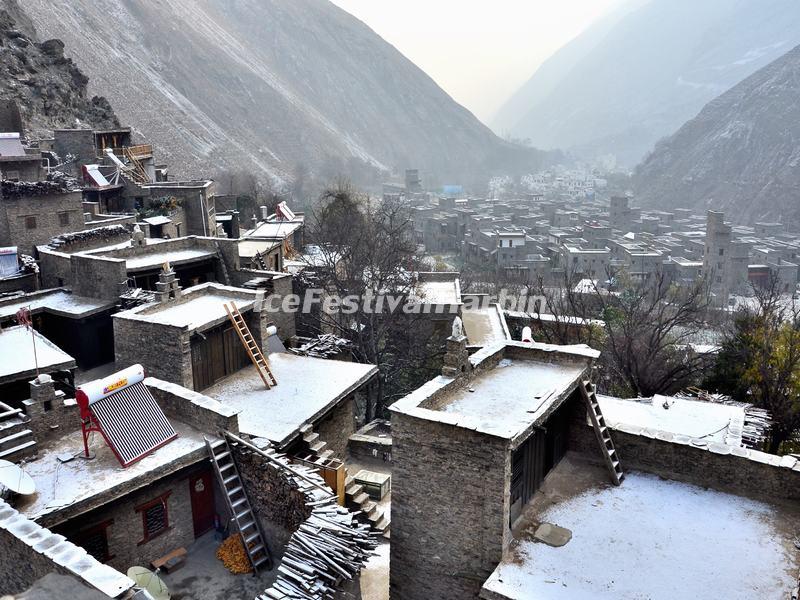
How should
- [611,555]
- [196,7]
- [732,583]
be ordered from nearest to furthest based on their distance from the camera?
[732,583], [611,555], [196,7]

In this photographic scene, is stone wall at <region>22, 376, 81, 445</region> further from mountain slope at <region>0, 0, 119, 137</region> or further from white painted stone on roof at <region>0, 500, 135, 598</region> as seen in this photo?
mountain slope at <region>0, 0, 119, 137</region>

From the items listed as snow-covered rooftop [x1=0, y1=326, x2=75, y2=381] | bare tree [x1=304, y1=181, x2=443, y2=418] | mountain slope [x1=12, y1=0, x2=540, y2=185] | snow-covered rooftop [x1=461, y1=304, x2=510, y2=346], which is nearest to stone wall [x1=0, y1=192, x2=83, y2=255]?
snow-covered rooftop [x1=0, y1=326, x2=75, y2=381]

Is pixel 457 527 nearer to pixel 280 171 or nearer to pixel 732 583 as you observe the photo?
pixel 732 583

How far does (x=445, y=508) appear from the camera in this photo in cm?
1170

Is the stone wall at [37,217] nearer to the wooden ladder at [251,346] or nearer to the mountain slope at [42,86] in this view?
the wooden ladder at [251,346]

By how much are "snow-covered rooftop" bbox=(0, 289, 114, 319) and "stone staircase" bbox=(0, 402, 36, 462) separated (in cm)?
890

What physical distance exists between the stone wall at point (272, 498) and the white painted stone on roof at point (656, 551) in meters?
3.82

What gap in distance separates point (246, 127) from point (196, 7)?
56.1m

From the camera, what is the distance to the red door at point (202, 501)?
523 inches

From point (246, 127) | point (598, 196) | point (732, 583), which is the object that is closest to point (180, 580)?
point (732, 583)

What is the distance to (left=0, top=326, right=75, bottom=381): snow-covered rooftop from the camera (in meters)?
16.8

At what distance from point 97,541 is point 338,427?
8.25 m

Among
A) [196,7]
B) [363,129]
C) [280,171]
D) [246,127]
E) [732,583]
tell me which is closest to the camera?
[732,583]

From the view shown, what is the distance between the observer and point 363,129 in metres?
189
